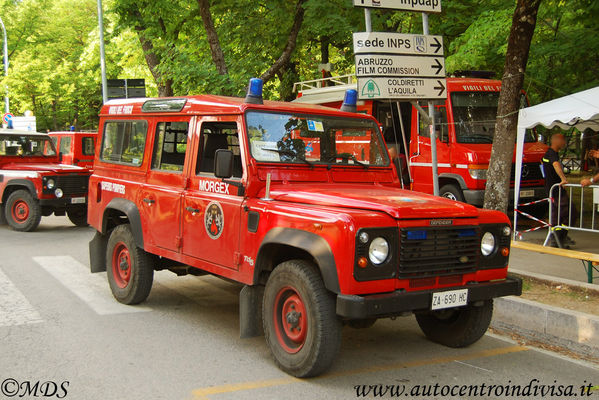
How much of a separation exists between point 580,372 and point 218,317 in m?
3.46

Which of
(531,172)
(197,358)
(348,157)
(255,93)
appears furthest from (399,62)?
(531,172)

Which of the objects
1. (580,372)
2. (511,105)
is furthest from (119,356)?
(511,105)

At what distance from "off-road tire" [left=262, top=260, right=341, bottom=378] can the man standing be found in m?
6.69

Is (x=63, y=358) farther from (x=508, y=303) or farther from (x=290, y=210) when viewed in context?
(x=508, y=303)

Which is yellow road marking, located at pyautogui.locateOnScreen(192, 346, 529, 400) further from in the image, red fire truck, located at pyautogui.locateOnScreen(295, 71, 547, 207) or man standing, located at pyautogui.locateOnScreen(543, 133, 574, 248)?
red fire truck, located at pyautogui.locateOnScreen(295, 71, 547, 207)

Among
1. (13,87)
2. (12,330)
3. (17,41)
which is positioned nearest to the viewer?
(12,330)

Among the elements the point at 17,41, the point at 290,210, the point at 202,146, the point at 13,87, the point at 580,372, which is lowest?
the point at 580,372

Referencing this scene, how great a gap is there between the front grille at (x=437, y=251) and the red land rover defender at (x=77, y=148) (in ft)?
45.1

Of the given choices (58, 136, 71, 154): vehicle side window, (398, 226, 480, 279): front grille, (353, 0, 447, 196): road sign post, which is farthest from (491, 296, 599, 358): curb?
(58, 136, 71, 154): vehicle side window

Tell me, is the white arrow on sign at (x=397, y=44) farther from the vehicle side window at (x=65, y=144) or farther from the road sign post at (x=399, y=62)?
the vehicle side window at (x=65, y=144)

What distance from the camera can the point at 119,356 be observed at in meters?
5.29

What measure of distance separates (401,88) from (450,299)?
374cm

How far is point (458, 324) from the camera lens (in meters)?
5.63

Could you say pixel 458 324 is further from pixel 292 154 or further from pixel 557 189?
pixel 557 189
